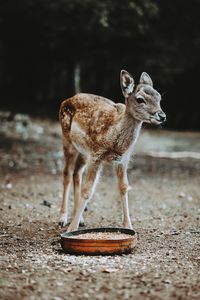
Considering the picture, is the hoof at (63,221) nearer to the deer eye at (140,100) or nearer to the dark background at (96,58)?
the deer eye at (140,100)

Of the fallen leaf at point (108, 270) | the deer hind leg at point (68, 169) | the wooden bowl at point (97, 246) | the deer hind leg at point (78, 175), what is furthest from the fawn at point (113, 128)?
the fallen leaf at point (108, 270)

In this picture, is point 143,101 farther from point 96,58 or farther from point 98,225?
point 96,58

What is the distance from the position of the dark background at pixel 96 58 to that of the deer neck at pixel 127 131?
12.7 m

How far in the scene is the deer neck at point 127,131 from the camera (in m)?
6.54

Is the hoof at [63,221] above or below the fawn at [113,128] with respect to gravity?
below

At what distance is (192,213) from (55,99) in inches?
693

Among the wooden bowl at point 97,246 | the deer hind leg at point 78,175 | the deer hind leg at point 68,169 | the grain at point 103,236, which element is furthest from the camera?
the deer hind leg at point 78,175

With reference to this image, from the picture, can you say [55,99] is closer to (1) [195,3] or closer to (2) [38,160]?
(1) [195,3]

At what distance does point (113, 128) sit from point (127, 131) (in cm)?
18

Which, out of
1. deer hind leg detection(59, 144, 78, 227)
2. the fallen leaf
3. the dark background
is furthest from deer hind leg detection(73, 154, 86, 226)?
the dark background

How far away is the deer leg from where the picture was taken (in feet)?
21.6

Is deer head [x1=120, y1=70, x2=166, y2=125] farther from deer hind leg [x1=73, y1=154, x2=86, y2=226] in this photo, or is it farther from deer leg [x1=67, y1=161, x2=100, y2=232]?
deer hind leg [x1=73, y1=154, x2=86, y2=226]

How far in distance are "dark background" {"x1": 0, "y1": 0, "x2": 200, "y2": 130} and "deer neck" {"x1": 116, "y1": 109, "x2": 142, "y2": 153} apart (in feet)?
41.6

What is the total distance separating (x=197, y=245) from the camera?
6.27 metres
